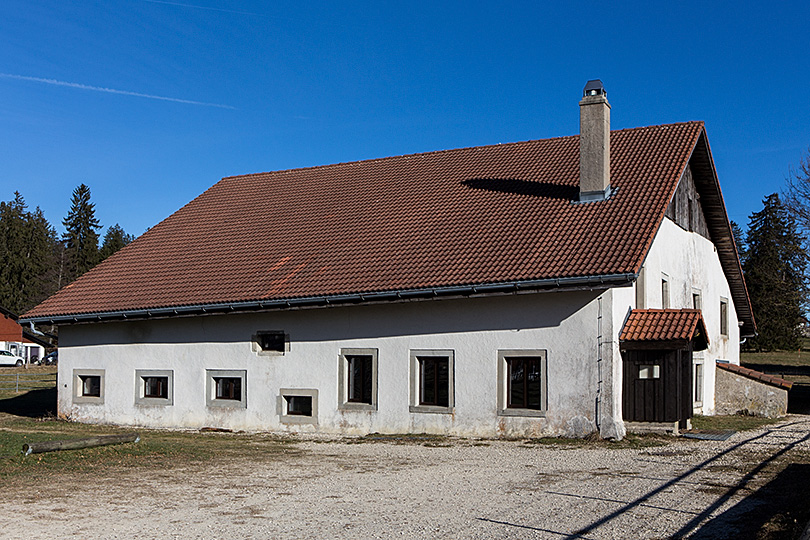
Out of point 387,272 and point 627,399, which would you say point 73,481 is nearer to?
point 387,272

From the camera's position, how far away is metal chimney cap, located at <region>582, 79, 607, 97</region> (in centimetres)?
1964

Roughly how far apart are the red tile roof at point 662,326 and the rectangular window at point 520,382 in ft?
6.06

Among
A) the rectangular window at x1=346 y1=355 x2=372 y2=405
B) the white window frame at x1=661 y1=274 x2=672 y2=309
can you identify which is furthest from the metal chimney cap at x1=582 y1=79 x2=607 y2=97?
the rectangular window at x1=346 y1=355 x2=372 y2=405

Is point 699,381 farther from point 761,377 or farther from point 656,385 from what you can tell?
point 656,385

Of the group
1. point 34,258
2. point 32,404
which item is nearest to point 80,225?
point 34,258

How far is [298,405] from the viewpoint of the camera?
1991 cm

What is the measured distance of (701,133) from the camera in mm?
21156

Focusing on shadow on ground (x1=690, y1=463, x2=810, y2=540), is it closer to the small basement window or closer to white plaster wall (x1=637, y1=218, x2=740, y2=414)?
white plaster wall (x1=637, y1=218, x2=740, y2=414)

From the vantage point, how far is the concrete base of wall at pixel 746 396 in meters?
22.7

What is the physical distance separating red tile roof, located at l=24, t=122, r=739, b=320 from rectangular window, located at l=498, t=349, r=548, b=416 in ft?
5.54

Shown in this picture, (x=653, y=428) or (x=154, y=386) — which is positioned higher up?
(x=154, y=386)

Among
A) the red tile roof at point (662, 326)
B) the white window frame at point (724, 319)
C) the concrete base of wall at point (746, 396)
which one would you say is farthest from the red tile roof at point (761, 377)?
the red tile roof at point (662, 326)

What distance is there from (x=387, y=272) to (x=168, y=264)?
7591mm

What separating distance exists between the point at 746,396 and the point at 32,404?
2274 centimetres
